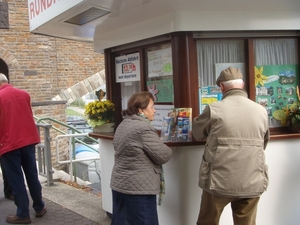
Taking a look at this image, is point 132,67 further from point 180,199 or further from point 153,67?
point 180,199

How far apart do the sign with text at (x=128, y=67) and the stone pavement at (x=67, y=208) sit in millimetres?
1848

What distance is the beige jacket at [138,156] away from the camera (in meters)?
3.26

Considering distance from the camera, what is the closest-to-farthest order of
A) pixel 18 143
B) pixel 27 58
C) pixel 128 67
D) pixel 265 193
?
1. pixel 265 193
2. pixel 18 143
3. pixel 128 67
4. pixel 27 58

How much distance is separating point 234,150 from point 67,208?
10.5ft

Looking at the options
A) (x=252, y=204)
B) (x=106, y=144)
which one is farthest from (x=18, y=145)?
(x=252, y=204)

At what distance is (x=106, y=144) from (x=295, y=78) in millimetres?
2390

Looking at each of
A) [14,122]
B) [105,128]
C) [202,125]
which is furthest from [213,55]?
[14,122]

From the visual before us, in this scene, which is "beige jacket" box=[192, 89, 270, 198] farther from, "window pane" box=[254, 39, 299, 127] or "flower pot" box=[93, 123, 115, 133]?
"flower pot" box=[93, 123, 115, 133]

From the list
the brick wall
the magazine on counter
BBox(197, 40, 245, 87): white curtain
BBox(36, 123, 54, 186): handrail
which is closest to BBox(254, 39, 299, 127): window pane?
BBox(197, 40, 245, 87): white curtain

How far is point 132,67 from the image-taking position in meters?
4.85

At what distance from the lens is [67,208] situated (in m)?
5.56

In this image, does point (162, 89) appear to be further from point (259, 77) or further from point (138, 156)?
point (138, 156)

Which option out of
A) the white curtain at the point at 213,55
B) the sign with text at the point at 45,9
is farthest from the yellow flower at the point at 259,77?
the sign with text at the point at 45,9

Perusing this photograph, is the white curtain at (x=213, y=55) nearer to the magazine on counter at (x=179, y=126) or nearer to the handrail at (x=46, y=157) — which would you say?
the magazine on counter at (x=179, y=126)
